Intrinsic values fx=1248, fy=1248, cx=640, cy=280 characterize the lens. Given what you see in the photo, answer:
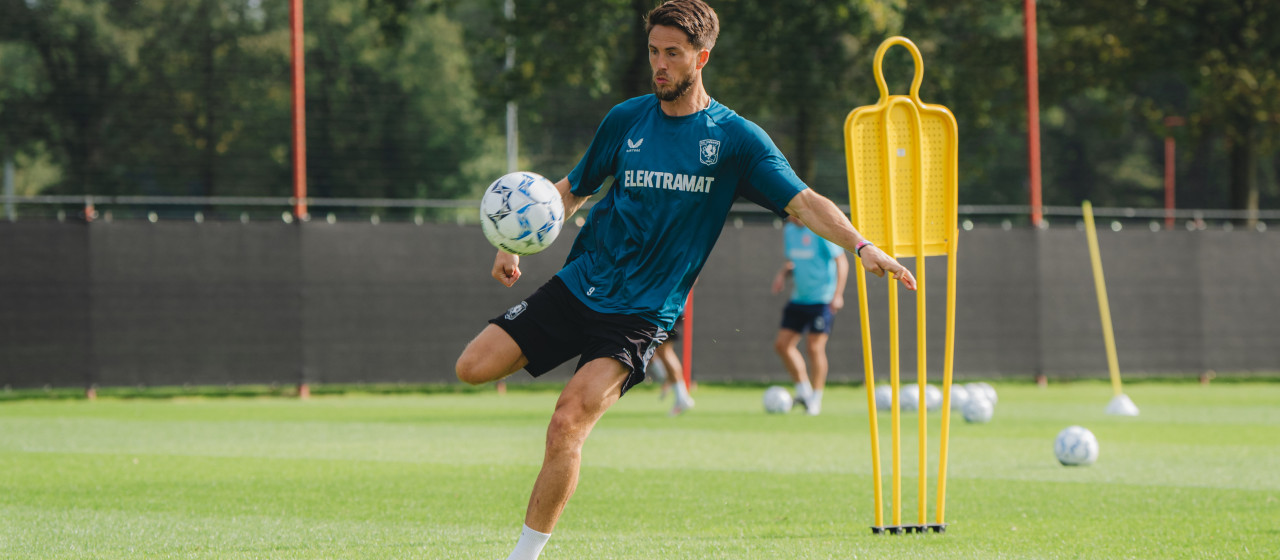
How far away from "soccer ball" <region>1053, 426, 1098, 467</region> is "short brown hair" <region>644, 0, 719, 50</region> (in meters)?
4.79

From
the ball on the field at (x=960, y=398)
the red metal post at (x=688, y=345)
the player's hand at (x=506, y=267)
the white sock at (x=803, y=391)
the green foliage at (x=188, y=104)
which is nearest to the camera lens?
the player's hand at (x=506, y=267)

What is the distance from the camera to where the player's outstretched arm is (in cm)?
439

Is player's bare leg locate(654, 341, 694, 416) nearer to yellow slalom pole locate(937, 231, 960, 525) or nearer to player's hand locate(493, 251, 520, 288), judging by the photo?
yellow slalom pole locate(937, 231, 960, 525)

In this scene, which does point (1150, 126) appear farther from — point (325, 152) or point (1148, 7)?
point (325, 152)

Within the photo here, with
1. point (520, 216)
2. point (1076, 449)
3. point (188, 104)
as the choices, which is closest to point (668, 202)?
point (520, 216)

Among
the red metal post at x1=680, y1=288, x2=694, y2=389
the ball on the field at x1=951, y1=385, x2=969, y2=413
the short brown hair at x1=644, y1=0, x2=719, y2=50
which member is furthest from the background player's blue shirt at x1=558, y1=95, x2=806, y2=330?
the red metal post at x1=680, y1=288, x2=694, y2=389

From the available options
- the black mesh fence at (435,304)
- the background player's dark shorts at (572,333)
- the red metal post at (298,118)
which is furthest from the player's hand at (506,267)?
the red metal post at (298,118)

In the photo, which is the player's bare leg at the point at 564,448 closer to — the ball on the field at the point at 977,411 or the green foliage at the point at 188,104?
the ball on the field at the point at 977,411

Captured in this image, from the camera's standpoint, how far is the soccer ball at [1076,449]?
8258 mm

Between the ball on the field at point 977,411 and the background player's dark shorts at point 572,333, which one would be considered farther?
the ball on the field at point 977,411

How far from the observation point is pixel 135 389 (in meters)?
15.3

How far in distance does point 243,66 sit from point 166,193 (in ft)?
8.81

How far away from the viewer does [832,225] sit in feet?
15.0

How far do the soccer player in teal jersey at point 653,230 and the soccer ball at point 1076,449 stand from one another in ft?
14.4
